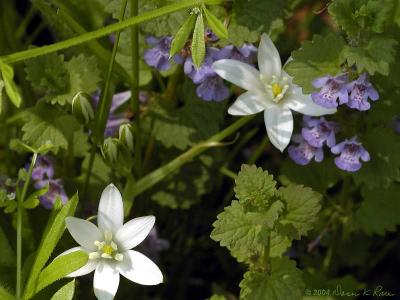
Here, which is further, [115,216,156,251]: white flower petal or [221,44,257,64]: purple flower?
[221,44,257,64]: purple flower

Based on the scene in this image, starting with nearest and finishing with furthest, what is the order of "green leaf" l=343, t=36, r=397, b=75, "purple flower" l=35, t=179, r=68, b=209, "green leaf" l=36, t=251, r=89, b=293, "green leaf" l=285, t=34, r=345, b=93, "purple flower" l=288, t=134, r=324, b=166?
"green leaf" l=36, t=251, r=89, b=293 < "green leaf" l=343, t=36, r=397, b=75 < "green leaf" l=285, t=34, r=345, b=93 < "purple flower" l=288, t=134, r=324, b=166 < "purple flower" l=35, t=179, r=68, b=209

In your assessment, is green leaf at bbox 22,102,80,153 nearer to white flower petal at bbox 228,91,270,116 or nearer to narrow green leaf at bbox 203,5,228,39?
white flower petal at bbox 228,91,270,116

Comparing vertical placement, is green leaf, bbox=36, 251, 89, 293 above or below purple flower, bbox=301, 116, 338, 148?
below

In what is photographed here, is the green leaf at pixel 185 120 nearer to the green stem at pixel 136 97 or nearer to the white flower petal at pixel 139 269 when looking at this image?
the green stem at pixel 136 97

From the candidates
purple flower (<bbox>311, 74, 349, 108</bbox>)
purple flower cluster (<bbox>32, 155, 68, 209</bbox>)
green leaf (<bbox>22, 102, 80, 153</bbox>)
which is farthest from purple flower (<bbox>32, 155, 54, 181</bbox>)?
purple flower (<bbox>311, 74, 349, 108</bbox>)

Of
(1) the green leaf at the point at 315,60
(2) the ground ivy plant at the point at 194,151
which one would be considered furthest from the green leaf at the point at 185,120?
(1) the green leaf at the point at 315,60
